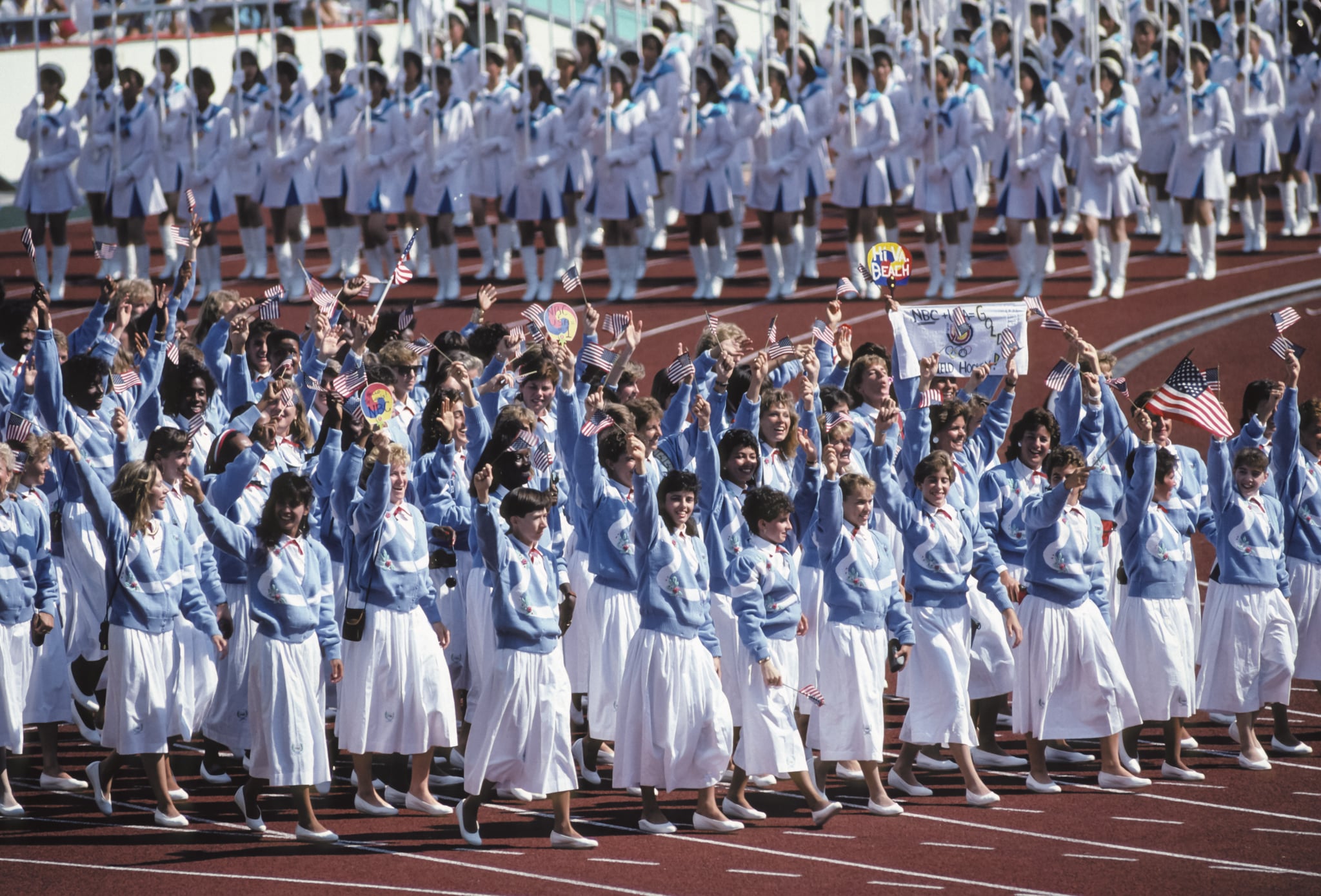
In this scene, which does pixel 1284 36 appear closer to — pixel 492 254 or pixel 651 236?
pixel 651 236

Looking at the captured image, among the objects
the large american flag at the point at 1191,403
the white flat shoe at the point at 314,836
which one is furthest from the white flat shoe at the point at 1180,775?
the white flat shoe at the point at 314,836

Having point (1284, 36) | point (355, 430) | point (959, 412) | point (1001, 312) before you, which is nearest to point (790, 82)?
point (1284, 36)

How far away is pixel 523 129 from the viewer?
17781 mm

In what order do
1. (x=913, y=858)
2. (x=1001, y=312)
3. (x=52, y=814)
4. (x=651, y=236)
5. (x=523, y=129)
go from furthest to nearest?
(x=651, y=236) < (x=523, y=129) < (x=1001, y=312) < (x=52, y=814) < (x=913, y=858)

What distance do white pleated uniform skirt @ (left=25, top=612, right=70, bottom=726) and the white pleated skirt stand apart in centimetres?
380

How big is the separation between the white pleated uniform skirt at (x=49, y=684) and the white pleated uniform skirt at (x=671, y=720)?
264 cm

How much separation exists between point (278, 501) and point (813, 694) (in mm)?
2381

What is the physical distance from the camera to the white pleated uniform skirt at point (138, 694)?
7871 mm

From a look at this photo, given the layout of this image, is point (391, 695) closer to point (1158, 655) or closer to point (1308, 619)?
point (1158, 655)

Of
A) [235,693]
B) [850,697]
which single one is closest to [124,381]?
[235,693]

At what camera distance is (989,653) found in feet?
29.6

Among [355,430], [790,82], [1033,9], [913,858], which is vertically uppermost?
[1033,9]

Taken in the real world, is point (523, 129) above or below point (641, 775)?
above

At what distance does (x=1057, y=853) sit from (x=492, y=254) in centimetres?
1201
